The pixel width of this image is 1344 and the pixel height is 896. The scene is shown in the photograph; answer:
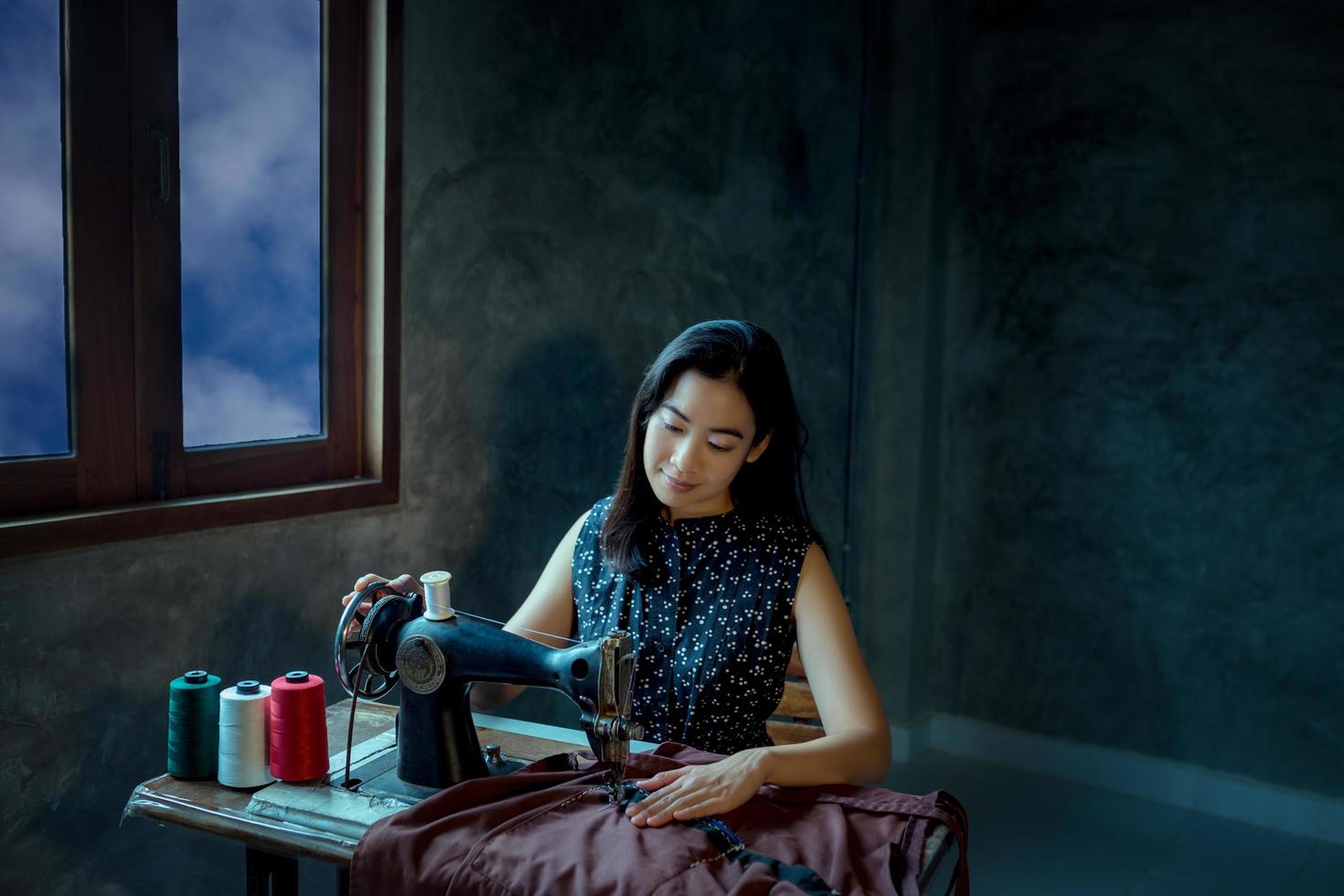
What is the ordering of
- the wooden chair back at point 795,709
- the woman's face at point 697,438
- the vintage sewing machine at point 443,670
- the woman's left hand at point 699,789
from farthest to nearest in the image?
the wooden chair back at point 795,709 < the woman's face at point 697,438 < the vintage sewing machine at point 443,670 < the woman's left hand at point 699,789

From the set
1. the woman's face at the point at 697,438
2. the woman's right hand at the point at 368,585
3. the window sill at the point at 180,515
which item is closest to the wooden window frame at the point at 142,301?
the window sill at the point at 180,515

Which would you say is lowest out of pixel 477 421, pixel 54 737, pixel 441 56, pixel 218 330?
pixel 54 737

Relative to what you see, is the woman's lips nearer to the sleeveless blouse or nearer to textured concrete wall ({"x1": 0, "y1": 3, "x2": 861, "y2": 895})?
the sleeveless blouse

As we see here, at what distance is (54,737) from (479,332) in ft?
4.53

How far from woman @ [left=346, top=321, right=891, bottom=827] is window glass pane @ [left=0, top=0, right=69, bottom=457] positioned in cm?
99

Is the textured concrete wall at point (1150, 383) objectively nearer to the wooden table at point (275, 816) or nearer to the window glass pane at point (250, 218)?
the window glass pane at point (250, 218)

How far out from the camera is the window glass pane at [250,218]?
222 cm

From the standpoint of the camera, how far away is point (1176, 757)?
11.6 feet

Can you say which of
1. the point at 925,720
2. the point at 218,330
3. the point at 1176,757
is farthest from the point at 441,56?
the point at 1176,757

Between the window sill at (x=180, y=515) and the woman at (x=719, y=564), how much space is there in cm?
69

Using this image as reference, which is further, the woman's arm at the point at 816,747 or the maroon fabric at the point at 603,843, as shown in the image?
the woman's arm at the point at 816,747

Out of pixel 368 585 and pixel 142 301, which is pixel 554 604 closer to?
pixel 368 585

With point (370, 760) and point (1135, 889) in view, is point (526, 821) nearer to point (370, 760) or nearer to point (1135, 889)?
point (370, 760)

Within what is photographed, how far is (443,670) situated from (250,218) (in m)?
1.35
